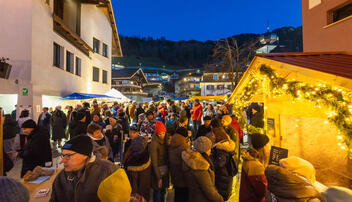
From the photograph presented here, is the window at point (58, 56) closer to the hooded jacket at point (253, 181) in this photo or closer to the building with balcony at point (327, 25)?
the hooded jacket at point (253, 181)

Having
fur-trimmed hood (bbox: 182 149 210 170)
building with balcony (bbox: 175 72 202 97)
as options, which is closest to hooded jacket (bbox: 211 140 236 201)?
fur-trimmed hood (bbox: 182 149 210 170)

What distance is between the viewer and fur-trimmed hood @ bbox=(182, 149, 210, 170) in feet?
9.11

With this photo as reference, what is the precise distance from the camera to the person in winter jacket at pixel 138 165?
10.6 ft

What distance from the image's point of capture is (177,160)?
3.64 m

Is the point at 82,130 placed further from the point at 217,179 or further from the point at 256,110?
the point at 256,110

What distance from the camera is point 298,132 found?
190 inches

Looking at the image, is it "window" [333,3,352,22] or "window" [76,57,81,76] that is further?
"window" [76,57,81,76]

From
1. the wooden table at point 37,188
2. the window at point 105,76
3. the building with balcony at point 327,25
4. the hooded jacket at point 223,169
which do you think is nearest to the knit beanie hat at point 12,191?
the wooden table at point 37,188

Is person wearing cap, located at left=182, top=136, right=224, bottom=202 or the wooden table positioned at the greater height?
person wearing cap, located at left=182, top=136, right=224, bottom=202

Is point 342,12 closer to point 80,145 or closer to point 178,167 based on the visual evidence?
point 178,167

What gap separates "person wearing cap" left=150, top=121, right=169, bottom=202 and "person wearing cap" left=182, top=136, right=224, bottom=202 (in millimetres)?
953

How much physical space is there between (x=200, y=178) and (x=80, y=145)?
1.72m

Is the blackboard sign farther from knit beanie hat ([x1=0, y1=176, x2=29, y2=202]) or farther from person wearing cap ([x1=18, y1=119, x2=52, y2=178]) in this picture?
person wearing cap ([x1=18, y1=119, x2=52, y2=178])

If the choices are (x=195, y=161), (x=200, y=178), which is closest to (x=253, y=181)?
(x=200, y=178)
